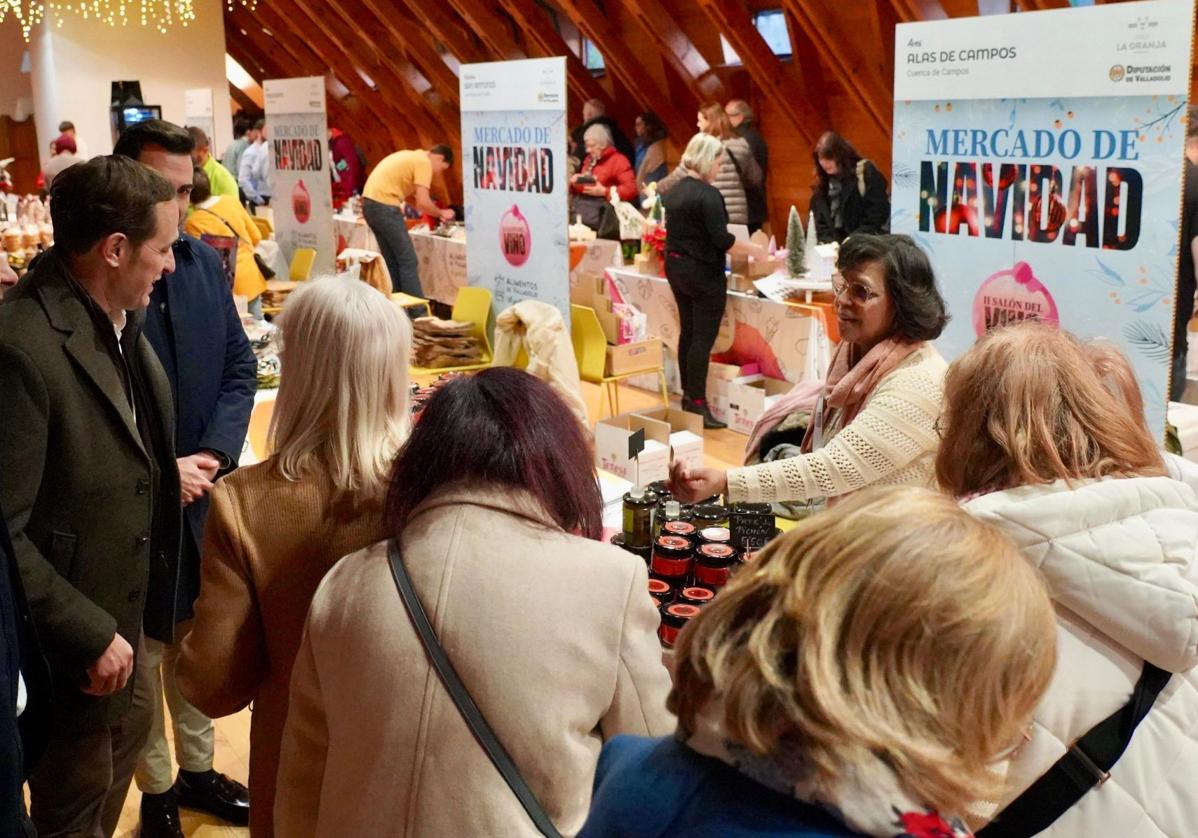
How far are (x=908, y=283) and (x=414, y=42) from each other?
36.6 ft

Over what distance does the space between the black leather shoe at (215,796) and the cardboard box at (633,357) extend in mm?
3361

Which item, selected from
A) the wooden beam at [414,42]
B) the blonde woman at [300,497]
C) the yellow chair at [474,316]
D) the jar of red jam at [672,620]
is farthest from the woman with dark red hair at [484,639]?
the wooden beam at [414,42]

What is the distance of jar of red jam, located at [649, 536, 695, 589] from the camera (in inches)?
88.3

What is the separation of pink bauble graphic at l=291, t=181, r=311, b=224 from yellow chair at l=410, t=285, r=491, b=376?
250 cm

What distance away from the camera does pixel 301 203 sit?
813 cm

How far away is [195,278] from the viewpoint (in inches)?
107

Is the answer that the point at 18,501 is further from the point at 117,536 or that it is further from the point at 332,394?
the point at 332,394

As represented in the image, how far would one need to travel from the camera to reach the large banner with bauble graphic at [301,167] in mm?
7852

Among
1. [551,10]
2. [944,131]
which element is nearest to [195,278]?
[944,131]

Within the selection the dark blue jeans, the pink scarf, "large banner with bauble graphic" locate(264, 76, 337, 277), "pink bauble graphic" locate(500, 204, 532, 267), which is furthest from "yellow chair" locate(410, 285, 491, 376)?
the pink scarf

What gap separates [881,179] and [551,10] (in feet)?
19.2

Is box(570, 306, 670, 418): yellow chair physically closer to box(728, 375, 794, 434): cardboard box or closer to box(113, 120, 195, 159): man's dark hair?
box(728, 375, 794, 434): cardboard box

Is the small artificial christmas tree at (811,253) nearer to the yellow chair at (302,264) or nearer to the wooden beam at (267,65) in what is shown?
the yellow chair at (302,264)

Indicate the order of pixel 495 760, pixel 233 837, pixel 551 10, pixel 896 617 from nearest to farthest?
pixel 896 617 → pixel 495 760 → pixel 233 837 → pixel 551 10
